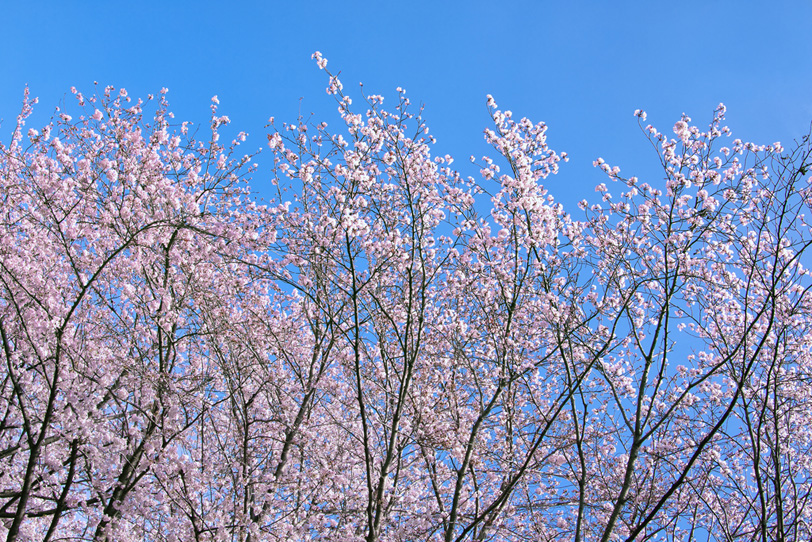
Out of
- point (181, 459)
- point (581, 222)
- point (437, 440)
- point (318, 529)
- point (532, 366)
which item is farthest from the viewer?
point (581, 222)

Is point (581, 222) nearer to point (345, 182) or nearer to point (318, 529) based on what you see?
point (345, 182)

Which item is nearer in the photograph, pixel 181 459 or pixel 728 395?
pixel 181 459

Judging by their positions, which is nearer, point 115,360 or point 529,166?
point 115,360

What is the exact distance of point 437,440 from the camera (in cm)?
716

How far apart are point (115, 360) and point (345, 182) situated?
3.58m

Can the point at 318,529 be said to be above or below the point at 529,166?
below

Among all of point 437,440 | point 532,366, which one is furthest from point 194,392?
point 532,366

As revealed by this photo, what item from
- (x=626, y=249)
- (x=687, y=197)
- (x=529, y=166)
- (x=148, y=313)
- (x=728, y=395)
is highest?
(x=529, y=166)

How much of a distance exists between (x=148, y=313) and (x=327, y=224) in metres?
2.53

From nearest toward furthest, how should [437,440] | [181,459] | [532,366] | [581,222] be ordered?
1. [181,459]
2. [437,440]
3. [532,366]
4. [581,222]

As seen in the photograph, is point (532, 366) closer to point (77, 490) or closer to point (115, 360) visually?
point (115, 360)

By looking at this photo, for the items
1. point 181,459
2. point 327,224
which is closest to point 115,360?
point 181,459

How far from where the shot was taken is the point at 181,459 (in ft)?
21.7

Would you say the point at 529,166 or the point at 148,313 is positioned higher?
the point at 529,166
